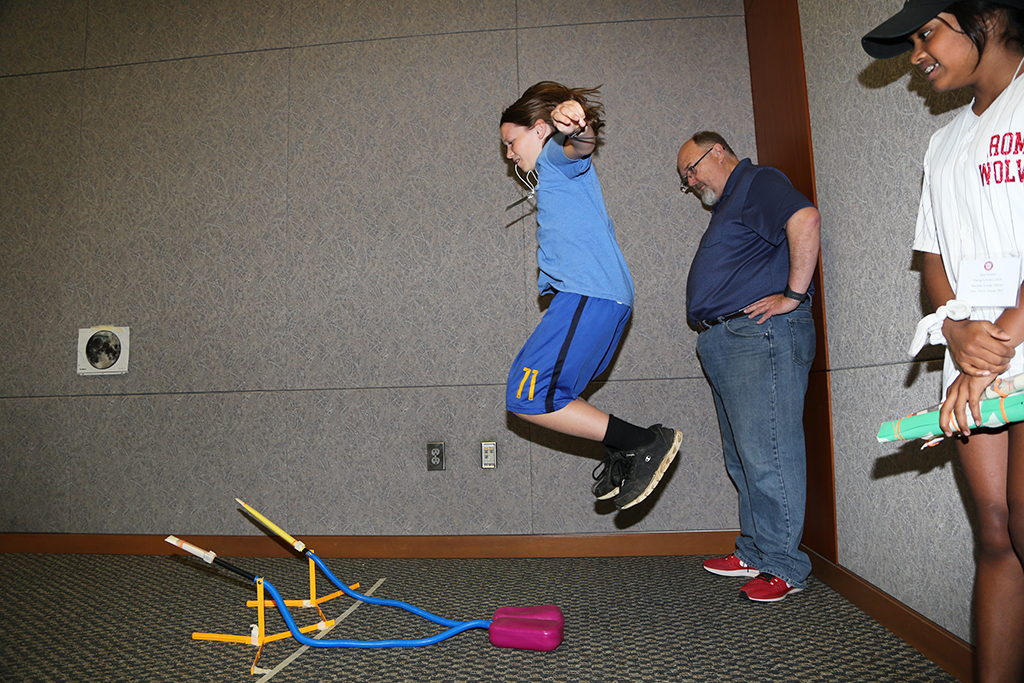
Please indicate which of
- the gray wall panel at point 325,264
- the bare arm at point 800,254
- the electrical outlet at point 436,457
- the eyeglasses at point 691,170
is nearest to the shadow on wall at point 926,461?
the bare arm at point 800,254

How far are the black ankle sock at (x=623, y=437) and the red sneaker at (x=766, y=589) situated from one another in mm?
554

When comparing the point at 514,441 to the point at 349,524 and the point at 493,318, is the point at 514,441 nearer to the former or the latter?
the point at 493,318

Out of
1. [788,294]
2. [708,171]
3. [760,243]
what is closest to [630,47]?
[708,171]

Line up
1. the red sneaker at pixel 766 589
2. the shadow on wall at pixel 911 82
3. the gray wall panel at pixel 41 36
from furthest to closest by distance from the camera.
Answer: the gray wall panel at pixel 41 36
the red sneaker at pixel 766 589
the shadow on wall at pixel 911 82

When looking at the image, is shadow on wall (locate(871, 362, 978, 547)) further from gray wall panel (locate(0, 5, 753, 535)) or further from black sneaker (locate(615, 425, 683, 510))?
gray wall panel (locate(0, 5, 753, 535))

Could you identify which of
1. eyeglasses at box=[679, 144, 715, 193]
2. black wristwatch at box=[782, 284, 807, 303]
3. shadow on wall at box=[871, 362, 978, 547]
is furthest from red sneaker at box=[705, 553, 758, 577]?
eyeglasses at box=[679, 144, 715, 193]

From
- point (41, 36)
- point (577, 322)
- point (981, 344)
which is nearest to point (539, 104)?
point (577, 322)

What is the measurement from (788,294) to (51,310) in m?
3.20

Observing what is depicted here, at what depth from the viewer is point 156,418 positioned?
273cm

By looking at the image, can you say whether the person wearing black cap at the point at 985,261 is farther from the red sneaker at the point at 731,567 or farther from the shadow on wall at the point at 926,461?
the red sneaker at the point at 731,567

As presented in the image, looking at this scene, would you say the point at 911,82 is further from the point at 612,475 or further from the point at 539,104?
the point at 612,475

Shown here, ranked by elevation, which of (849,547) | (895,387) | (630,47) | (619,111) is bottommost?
(849,547)

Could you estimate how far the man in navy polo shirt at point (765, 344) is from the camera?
6.02 ft

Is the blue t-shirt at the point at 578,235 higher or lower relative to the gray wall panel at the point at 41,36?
lower
